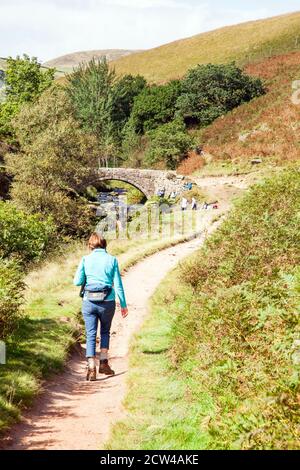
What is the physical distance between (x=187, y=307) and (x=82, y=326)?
2680 mm

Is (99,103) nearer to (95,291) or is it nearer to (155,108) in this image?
(155,108)

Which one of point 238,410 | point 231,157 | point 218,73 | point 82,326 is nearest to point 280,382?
point 238,410

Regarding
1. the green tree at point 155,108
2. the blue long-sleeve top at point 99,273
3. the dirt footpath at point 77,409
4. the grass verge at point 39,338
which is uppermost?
the green tree at point 155,108

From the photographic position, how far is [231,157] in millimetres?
39906

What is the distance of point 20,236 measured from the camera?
63.1 feet

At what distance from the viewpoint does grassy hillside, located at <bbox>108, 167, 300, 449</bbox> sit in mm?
4779

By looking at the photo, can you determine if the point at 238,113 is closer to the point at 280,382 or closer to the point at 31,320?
the point at 31,320

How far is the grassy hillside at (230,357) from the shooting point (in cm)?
478

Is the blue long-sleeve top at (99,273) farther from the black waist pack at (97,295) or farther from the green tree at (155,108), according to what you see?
the green tree at (155,108)

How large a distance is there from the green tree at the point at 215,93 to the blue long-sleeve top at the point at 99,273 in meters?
44.9

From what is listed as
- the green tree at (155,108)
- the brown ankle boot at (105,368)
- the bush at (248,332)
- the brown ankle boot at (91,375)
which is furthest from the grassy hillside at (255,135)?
the brown ankle boot at (91,375)

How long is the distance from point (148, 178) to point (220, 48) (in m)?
50.4

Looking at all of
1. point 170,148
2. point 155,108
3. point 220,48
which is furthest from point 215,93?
point 220,48

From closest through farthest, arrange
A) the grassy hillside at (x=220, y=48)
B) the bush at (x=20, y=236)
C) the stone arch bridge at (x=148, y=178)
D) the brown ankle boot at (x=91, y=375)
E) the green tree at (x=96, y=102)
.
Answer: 1. the brown ankle boot at (x=91, y=375)
2. the bush at (x=20, y=236)
3. the stone arch bridge at (x=148, y=178)
4. the green tree at (x=96, y=102)
5. the grassy hillside at (x=220, y=48)
